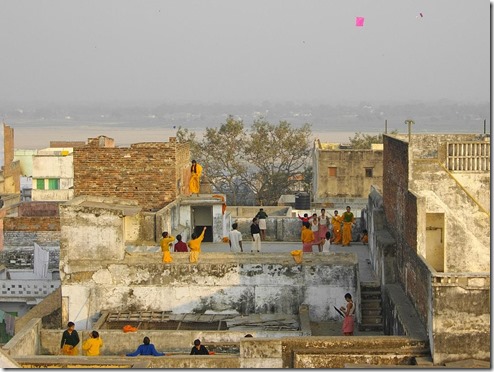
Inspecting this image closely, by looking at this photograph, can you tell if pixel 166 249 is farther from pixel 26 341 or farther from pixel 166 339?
pixel 26 341

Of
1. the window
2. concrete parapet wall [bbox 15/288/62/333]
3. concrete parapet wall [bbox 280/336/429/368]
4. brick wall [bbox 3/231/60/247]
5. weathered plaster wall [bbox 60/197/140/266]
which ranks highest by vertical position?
weathered plaster wall [bbox 60/197/140/266]

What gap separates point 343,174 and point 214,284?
27418mm

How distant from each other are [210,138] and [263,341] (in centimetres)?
3775

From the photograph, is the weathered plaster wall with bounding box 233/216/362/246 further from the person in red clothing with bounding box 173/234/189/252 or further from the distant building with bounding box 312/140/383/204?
the distant building with bounding box 312/140/383/204

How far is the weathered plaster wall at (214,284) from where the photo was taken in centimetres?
2100

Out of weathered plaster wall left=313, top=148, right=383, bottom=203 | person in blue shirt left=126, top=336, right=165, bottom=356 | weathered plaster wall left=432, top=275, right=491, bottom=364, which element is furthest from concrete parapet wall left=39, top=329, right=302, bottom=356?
weathered plaster wall left=313, top=148, right=383, bottom=203

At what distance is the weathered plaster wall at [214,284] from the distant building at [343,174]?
26.1 metres

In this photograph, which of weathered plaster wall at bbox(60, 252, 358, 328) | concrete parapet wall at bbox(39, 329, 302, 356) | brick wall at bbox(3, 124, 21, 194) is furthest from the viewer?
brick wall at bbox(3, 124, 21, 194)

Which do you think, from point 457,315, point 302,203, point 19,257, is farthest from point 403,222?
point 302,203

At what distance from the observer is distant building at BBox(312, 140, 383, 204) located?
→ 47062 mm

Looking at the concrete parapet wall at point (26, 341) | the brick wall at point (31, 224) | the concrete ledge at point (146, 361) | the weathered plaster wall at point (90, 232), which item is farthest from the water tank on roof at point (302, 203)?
the concrete ledge at point (146, 361)

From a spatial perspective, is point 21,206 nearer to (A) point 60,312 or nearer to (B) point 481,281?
(A) point 60,312

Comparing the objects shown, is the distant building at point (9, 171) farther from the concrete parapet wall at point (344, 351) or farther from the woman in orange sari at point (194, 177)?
the concrete parapet wall at point (344, 351)

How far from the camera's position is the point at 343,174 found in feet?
157
